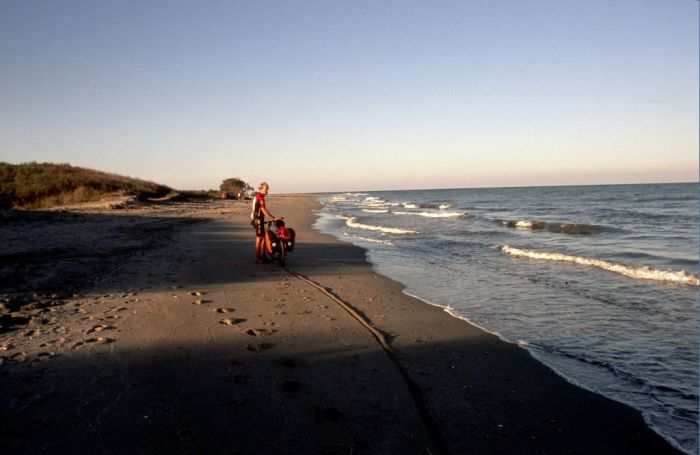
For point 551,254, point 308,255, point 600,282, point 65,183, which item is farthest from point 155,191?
point 600,282

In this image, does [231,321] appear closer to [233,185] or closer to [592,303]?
[592,303]

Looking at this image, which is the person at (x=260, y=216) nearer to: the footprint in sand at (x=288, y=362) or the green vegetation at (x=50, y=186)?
the footprint in sand at (x=288, y=362)

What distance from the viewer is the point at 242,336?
5.60 meters

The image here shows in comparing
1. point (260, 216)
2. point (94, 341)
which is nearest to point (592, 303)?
point (260, 216)

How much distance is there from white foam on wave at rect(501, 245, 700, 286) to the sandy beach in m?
6.64

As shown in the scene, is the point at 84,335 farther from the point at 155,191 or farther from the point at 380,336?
the point at 155,191

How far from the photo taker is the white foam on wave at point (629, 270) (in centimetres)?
1019

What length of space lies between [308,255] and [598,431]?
417 inches

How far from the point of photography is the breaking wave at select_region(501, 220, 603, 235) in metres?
23.2

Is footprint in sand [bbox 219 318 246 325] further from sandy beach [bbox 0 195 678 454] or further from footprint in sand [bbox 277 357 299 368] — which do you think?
footprint in sand [bbox 277 357 299 368]

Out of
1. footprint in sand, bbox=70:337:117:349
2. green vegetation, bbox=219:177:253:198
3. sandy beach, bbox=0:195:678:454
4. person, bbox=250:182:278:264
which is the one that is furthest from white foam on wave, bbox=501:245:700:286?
green vegetation, bbox=219:177:253:198

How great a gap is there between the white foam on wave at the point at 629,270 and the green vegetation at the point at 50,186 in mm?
28199

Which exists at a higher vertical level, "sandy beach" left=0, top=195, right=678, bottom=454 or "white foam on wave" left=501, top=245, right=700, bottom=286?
"sandy beach" left=0, top=195, right=678, bottom=454

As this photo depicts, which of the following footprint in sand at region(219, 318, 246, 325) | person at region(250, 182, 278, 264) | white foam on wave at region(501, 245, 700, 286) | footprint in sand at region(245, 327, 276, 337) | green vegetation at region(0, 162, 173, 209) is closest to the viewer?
footprint in sand at region(245, 327, 276, 337)
